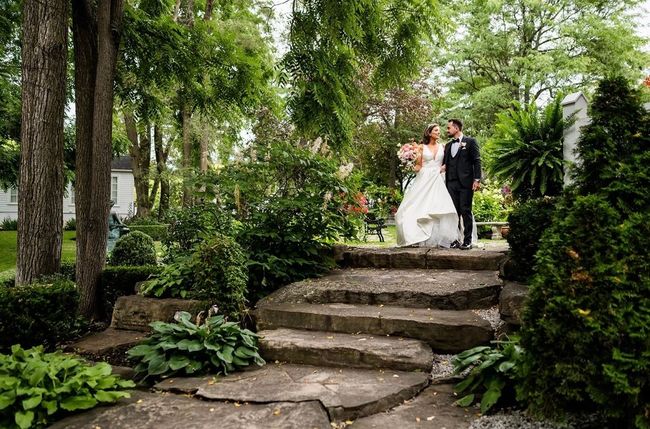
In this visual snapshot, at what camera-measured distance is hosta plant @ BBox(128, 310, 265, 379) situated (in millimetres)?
4117

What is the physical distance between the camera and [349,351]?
4.20 m

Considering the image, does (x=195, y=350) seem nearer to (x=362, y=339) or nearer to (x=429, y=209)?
(x=362, y=339)

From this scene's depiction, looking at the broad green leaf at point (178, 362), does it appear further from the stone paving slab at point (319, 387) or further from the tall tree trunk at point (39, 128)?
the tall tree trunk at point (39, 128)

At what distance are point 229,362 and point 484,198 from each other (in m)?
14.9

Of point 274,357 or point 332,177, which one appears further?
point 332,177

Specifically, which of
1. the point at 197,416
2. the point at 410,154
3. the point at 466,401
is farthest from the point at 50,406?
the point at 410,154

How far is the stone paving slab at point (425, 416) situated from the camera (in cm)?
318

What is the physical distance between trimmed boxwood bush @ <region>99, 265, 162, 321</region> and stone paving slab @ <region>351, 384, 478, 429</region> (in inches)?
161

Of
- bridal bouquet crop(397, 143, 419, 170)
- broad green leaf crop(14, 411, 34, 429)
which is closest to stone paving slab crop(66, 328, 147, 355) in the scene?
broad green leaf crop(14, 411, 34, 429)

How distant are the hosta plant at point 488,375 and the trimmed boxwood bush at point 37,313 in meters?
4.09

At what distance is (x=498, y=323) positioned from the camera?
456 centimetres

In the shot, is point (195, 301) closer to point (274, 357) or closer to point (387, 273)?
point (274, 357)

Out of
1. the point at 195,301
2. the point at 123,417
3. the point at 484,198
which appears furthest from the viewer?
the point at 484,198

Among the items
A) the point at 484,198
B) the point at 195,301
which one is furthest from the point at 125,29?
the point at 484,198
